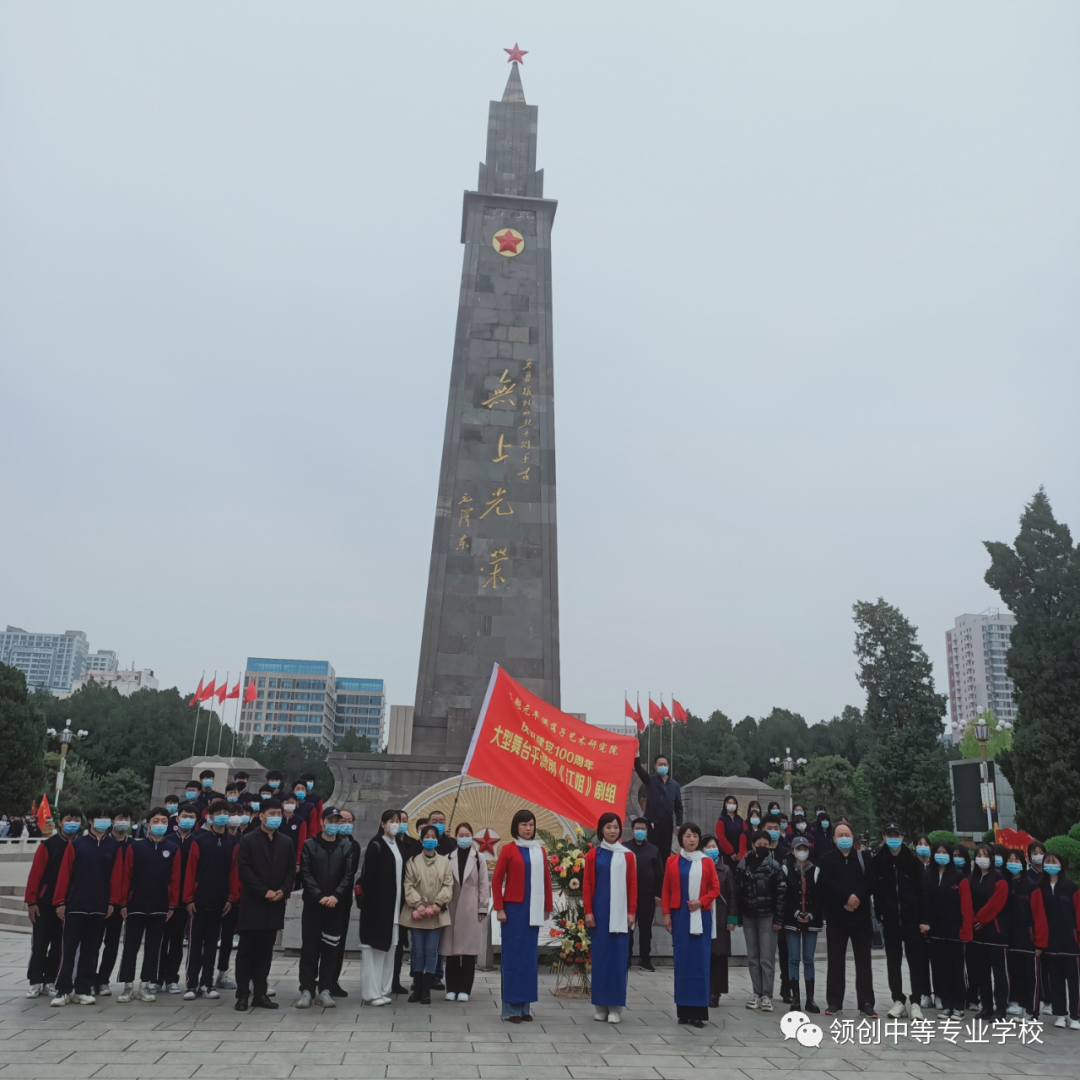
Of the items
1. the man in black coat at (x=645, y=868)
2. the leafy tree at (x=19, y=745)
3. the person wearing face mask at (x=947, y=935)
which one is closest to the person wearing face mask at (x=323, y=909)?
the man in black coat at (x=645, y=868)

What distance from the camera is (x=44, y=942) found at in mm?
6473

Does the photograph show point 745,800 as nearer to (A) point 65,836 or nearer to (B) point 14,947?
(B) point 14,947

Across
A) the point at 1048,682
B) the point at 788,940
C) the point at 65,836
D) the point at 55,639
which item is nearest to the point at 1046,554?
the point at 1048,682

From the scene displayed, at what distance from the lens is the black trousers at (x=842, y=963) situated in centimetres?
664

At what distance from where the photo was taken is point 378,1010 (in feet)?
20.7

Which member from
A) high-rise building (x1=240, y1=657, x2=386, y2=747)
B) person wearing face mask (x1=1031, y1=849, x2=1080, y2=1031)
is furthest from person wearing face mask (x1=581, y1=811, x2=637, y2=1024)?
high-rise building (x1=240, y1=657, x2=386, y2=747)

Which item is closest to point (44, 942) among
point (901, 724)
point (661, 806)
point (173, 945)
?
point (173, 945)

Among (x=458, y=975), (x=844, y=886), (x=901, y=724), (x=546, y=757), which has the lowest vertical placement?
(x=458, y=975)

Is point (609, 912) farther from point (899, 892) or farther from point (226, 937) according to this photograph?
point (226, 937)

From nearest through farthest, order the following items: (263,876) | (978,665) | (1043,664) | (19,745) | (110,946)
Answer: (263,876), (110,946), (1043,664), (19,745), (978,665)

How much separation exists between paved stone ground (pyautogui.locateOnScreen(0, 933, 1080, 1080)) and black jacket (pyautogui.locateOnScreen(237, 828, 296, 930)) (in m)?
0.61

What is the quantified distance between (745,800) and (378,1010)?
1486 centimetres

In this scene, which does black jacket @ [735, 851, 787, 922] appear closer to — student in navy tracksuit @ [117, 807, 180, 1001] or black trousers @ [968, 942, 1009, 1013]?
black trousers @ [968, 942, 1009, 1013]

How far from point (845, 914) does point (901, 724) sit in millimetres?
26668
